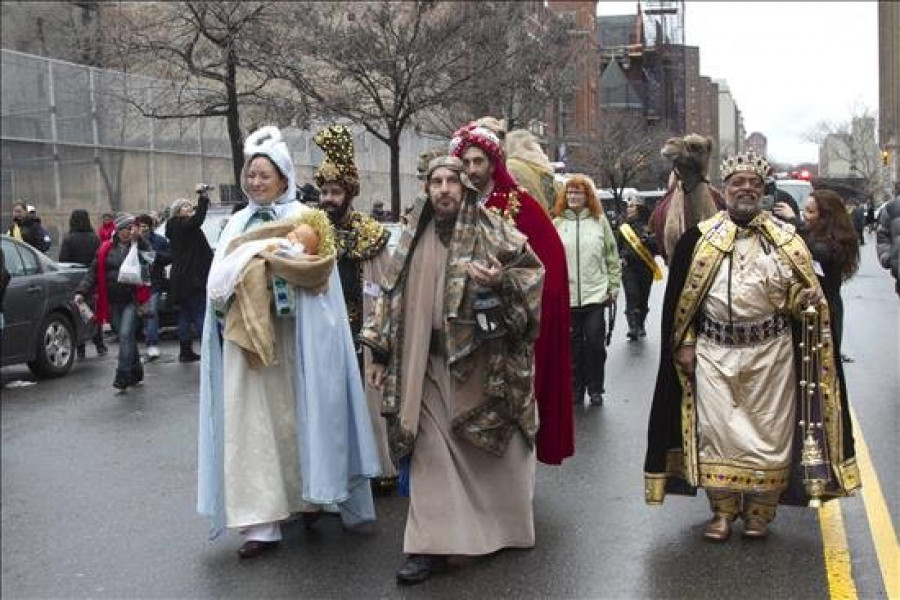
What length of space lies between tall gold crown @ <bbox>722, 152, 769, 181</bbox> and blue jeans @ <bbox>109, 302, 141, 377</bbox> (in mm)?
7117

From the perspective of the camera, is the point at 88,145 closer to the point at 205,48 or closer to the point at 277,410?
the point at 205,48

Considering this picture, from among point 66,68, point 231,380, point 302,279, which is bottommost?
point 231,380

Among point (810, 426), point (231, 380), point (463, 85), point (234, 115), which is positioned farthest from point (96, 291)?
point (463, 85)

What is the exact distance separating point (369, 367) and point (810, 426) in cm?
217

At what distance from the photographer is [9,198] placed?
20.4 m

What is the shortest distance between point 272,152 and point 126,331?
231 inches

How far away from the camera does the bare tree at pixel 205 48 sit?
20078 millimetres

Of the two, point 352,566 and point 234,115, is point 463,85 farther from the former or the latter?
point 352,566

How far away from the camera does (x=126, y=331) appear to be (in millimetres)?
10852

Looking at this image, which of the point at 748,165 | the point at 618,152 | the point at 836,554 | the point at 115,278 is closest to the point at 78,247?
the point at 115,278

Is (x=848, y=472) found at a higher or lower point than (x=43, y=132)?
lower

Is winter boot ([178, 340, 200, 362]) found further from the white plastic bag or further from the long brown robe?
the long brown robe

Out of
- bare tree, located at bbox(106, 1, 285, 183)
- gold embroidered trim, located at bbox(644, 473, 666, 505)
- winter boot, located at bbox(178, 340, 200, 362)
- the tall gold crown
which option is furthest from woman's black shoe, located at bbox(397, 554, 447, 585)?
bare tree, located at bbox(106, 1, 285, 183)

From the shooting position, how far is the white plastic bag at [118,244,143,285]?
10828 millimetres
